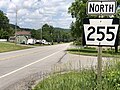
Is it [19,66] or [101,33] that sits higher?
[101,33]

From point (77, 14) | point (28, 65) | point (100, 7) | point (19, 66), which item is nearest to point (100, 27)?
point (100, 7)

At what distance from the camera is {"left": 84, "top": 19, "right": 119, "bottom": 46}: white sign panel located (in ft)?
21.5

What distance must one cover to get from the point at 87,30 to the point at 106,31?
383 mm

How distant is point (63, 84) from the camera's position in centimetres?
869

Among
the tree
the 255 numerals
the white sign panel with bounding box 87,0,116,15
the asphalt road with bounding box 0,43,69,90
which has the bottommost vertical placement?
the asphalt road with bounding box 0,43,69,90

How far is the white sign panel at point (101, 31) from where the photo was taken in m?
6.54

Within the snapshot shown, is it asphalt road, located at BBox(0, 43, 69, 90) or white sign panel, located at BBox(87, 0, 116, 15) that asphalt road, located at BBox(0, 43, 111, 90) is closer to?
asphalt road, located at BBox(0, 43, 69, 90)

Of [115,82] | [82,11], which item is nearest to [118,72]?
[115,82]

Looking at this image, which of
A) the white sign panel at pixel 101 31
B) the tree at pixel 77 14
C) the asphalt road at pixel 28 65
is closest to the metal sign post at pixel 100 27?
the white sign panel at pixel 101 31

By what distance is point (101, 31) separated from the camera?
21.7ft

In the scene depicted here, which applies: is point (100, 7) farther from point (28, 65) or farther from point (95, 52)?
point (95, 52)

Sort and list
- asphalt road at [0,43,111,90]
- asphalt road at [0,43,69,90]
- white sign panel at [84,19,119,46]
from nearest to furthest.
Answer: white sign panel at [84,19,119,46], asphalt road at [0,43,111,90], asphalt road at [0,43,69,90]

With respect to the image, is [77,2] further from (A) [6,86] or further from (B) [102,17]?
(B) [102,17]

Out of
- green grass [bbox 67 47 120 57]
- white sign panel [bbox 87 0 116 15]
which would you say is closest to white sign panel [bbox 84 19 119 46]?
white sign panel [bbox 87 0 116 15]
